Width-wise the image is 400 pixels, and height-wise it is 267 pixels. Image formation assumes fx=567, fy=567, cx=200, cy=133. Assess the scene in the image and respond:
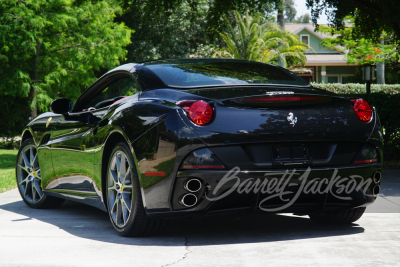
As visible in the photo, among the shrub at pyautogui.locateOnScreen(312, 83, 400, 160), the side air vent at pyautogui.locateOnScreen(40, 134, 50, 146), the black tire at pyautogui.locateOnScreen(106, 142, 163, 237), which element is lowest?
the shrub at pyautogui.locateOnScreen(312, 83, 400, 160)

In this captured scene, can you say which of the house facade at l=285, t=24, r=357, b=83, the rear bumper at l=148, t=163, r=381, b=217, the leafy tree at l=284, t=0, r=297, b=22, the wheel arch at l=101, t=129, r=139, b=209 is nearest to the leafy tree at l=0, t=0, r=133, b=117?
the wheel arch at l=101, t=129, r=139, b=209

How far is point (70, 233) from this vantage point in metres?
4.84

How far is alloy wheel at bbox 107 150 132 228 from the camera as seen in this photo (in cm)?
448

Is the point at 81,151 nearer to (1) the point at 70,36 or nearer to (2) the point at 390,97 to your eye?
(2) the point at 390,97

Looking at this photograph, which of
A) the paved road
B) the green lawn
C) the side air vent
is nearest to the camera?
the paved road

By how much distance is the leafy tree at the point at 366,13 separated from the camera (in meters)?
9.19

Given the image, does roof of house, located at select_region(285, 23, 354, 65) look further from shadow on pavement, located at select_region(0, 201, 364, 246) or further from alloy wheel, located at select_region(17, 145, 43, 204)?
shadow on pavement, located at select_region(0, 201, 364, 246)

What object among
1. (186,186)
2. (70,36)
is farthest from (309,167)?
(70,36)

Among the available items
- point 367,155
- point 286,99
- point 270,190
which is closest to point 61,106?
point 286,99

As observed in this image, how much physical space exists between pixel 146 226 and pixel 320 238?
135 cm

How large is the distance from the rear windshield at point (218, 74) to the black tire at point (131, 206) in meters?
0.71

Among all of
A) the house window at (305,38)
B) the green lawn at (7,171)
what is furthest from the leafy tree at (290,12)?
the green lawn at (7,171)

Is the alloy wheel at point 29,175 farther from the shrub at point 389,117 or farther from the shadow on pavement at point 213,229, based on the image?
the shrub at point 389,117

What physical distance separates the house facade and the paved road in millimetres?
43729
